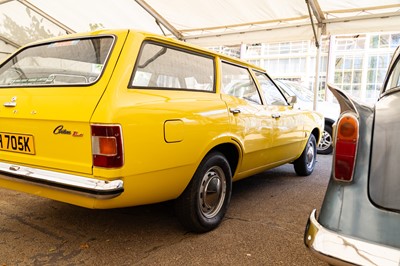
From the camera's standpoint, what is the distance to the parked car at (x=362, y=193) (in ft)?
4.76

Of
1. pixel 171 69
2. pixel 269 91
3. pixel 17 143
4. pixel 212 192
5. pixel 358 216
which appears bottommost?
pixel 212 192

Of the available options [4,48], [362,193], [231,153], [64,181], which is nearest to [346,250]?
[362,193]

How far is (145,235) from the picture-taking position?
2.79 meters

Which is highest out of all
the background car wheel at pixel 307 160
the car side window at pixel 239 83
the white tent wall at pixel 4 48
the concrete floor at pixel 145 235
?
the white tent wall at pixel 4 48

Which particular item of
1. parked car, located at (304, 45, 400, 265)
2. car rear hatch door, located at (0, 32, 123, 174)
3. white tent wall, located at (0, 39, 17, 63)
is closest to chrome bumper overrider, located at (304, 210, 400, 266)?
parked car, located at (304, 45, 400, 265)

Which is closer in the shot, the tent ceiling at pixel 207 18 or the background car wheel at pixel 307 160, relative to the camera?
the background car wheel at pixel 307 160

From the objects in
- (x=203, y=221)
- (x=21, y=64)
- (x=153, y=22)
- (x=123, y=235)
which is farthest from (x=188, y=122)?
(x=153, y=22)

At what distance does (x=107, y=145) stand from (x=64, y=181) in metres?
0.42

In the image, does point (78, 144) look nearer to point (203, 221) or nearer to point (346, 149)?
point (203, 221)

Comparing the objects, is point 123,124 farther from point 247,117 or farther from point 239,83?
point 239,83

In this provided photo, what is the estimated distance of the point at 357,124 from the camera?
5.55 ft

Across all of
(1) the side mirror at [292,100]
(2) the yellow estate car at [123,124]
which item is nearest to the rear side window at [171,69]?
(2) the yellow estate car at [123,124]

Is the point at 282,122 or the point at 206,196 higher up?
the point at 282,122

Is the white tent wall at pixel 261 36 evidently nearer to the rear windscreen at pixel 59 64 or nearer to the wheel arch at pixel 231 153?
the wheel arch at pixel 231 153
